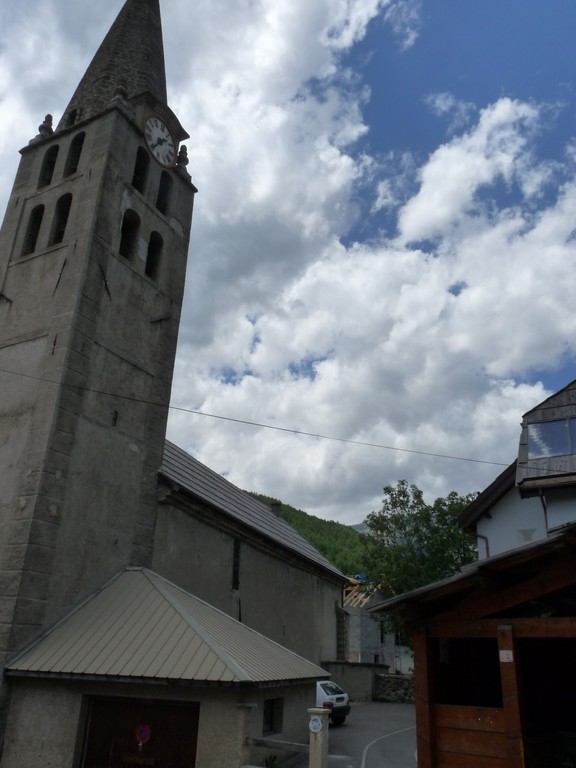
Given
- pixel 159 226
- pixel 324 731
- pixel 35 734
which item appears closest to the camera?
pixel 324 731

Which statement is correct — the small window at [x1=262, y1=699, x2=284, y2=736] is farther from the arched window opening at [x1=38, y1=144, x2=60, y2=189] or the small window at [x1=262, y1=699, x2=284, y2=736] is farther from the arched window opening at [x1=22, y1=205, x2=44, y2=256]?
the arched window opening at [x1=38, y1=144, x2=60, y2=189]

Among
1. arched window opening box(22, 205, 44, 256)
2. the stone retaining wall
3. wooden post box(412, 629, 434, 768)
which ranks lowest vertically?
the stone retaining wall

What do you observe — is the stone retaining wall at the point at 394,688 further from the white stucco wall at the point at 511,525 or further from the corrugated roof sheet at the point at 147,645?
the corrugated roof sheet at the point at 147,645

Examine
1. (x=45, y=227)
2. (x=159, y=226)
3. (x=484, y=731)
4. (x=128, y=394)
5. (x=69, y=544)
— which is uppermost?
(x=159, y=226)

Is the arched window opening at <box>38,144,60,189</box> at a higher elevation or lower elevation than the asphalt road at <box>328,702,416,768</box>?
higher

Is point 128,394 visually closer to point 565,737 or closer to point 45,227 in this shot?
point 45,227

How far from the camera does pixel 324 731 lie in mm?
10422

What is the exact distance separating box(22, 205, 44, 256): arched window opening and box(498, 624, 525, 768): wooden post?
Result: 15.8 m

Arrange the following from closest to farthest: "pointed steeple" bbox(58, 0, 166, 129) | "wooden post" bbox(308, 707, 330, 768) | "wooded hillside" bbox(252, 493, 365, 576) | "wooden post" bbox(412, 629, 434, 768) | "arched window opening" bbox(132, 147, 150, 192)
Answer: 1. "wooden post" bbox(412, 629, 434, 768)
2. "wooden post" bbox(308, 707, 330, 768)
3. "arched window opening" bbox(132, 147, 150, 192)
4. "pointed steeple" bbox(58, 0, 166, 129)
5. "wooded hillside" bbox(252, 493, 365, 576)

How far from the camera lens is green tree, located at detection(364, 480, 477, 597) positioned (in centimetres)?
3831

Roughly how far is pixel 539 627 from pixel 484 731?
178cm

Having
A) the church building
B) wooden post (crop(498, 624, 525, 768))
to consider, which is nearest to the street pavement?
the church building

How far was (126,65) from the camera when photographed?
68.9ft

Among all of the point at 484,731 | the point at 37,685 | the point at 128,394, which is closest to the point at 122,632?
the point at 37,685
